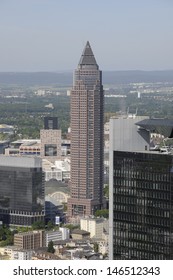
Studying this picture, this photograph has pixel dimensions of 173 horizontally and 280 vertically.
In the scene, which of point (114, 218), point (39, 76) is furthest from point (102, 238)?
point (39, 76)

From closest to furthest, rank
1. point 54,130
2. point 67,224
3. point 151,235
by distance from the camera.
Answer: point 151,235
point 67,224
point 54,130

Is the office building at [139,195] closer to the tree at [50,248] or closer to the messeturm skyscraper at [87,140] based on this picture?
the tree at [50,248]

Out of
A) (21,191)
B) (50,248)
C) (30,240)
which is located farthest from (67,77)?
(50,248)

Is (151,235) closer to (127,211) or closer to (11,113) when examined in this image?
(127,211)

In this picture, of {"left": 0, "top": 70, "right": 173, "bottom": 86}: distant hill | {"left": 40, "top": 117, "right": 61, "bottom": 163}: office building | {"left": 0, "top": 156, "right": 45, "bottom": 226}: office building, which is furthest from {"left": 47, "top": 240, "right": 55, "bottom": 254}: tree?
{"left": 40, "top": 117, "right": 61, "bottom": 163}: office building
